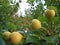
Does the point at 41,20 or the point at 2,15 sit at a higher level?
the point at 41,20

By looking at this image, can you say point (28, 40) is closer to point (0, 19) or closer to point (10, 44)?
point (10, 44)

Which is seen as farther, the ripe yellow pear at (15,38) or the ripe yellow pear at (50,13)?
the ripe yellow pear at (50,13)

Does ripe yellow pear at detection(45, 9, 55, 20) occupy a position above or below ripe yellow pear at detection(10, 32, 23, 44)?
above

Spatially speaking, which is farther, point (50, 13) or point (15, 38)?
point (50, 13)

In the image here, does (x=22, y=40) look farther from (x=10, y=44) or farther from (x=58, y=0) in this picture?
(x=58, y=0)

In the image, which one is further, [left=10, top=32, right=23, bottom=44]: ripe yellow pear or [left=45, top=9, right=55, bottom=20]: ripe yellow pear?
[left=45, top=9, right=55, bottom=20]: ripe yellow pear

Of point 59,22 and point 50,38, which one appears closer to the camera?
point 50,38

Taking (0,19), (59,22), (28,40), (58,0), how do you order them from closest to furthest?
1. (28,40)
2. (59,22)
3. (58,0)
4. (0,19)

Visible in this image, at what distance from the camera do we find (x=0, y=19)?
8.11 feet

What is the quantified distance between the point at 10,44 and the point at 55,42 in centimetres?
18

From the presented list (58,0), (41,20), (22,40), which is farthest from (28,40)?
(58,0)

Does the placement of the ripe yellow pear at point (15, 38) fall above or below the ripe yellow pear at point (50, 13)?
below

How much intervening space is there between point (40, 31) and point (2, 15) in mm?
1734

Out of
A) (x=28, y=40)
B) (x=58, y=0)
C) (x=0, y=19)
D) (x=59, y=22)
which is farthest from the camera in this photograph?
(x=0, y=19)
